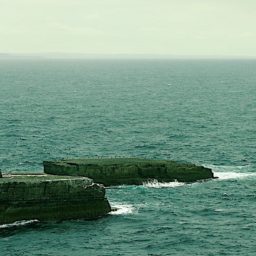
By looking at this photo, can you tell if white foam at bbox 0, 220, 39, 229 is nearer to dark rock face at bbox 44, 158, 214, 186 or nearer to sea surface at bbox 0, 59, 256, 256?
sea surface at bbox 0, 59, 256, 256

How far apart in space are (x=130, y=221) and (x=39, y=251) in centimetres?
1376

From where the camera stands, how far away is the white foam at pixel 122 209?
280 feet

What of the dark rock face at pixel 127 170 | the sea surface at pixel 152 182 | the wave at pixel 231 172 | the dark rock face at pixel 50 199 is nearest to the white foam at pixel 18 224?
the sea surface at pixel 152 182

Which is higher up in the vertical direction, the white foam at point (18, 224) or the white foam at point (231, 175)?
the white foam at point (231, 175)

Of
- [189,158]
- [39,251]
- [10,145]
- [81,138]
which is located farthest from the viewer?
[81,138]

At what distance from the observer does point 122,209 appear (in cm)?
8656

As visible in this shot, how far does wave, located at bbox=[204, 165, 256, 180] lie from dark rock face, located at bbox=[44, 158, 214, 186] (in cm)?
312

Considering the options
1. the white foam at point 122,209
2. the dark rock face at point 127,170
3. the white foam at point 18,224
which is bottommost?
the white foam at point 18,224

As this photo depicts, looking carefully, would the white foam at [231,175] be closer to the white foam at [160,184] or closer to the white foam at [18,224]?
the white foam at [160,184]

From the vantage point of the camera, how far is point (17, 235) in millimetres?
76688

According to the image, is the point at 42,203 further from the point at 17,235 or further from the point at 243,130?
the point at 243,130

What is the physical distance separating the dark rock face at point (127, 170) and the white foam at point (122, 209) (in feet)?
32.0

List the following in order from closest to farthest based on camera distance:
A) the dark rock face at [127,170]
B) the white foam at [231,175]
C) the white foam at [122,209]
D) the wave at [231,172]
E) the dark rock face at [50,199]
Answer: the dark rock face at [50,199] → the white foam at [122,209] → the dark rock face at [127,170] → the white foam at [231,175] → the wave at [231,172]

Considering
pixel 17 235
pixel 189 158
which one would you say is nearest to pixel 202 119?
pixel 189 158
